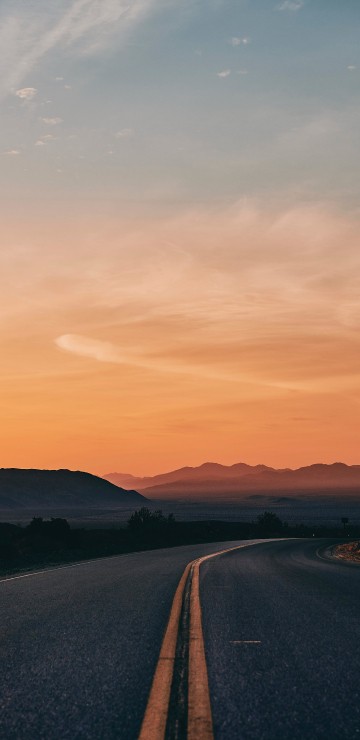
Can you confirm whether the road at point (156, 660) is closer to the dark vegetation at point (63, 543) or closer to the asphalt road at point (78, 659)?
the asphalt road at point (78, 659)

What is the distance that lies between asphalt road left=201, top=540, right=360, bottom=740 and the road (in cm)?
1

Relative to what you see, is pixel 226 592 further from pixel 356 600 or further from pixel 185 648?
pixel 185 648

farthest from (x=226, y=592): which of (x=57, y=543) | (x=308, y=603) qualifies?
(x=57, y=543)

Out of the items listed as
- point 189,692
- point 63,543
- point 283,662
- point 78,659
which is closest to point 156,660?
point 78,659

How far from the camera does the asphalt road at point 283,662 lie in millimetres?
4246

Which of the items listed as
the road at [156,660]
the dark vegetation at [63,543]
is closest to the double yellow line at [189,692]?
the road at [156,660]

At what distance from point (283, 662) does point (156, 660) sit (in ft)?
3.39

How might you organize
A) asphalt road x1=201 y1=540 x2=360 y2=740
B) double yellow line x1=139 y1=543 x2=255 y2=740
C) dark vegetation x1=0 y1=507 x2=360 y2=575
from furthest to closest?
1. dark vegetation x1=0 y1=507 x2=360 y2=575
2. asphalt road x1=201 y1=540 x2=360 y2=740
3. double yellow line x1=139 y1=543 x2=255 y2=740

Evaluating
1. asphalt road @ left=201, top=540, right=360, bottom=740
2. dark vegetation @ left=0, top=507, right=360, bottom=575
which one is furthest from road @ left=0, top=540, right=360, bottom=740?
dark vegetation @ left=0, top=507, right=360, bottom=575

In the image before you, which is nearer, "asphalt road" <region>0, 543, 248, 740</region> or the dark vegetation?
"asphalt road" <region>0, 543, 248, 740</region>

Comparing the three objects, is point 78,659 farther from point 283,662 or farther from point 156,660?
point 283,662

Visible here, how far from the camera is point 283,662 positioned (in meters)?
5.95

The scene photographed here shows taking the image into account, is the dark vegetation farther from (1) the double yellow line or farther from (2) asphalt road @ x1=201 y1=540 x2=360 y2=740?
(1) the double yellow line

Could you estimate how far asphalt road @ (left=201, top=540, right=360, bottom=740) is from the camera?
167 inches
